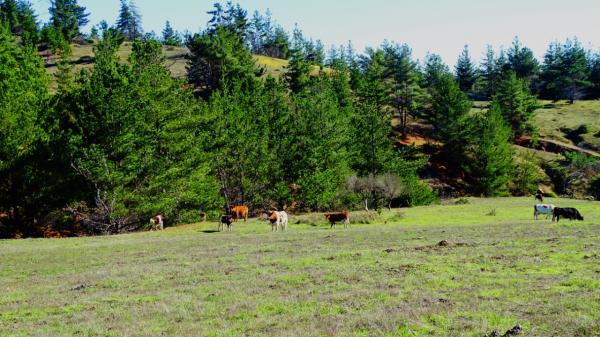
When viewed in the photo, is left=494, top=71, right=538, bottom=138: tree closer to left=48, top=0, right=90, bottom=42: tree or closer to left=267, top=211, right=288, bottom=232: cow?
left=267, top=211, right=288, bottom=232: cow

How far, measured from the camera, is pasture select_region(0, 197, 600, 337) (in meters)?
12.2

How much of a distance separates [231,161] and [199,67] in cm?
7133

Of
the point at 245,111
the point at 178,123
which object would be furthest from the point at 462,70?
the point at 178,123

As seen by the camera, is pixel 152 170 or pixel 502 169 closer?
pixel 152 170

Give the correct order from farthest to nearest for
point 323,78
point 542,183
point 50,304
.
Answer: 1. point 542,183
2. point 323,78
3. point 50,304

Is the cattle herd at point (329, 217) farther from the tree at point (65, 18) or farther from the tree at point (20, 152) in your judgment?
the tree at point (65, 18)

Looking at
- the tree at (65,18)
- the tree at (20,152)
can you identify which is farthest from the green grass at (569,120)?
the tree at (65,18)

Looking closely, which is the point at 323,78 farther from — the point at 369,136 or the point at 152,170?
the point at 152,170

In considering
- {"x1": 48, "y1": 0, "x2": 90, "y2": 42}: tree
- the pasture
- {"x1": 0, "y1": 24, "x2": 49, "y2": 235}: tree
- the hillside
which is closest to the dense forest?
{"x1": 0, "y1": 24, "x2": 49, "y2": 235}: tree

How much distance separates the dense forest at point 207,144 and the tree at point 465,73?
35.6m

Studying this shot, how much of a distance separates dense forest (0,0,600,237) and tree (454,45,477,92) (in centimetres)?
3560

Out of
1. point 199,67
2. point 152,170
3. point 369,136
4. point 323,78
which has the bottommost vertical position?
point 152,170

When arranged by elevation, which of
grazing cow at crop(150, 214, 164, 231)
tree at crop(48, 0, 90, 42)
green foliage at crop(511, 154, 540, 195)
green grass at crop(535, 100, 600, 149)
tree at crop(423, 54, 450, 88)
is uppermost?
tree at crop(48, 0, 90, 42)

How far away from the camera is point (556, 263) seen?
61.1ft
